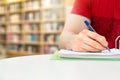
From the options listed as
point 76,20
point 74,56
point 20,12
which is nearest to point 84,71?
point 74,56

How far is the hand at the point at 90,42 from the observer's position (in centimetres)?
90

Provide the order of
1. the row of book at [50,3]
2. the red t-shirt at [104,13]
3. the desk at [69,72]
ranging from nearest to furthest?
the desk at [69,72]
the red t-shirt at [104,13]
the row of book at [50,3]

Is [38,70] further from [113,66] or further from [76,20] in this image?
[76,20]

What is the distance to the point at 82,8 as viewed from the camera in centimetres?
140

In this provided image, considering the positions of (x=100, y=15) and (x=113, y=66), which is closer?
(x=113, y=66)

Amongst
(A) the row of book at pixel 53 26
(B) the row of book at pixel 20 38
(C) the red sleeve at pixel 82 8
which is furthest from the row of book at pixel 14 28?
(C) the red sleeve at pixel 82 8

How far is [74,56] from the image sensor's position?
33.9 inches

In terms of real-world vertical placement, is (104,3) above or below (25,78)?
above

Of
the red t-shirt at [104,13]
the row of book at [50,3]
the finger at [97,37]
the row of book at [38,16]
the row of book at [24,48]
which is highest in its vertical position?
the row of book at [50,3]

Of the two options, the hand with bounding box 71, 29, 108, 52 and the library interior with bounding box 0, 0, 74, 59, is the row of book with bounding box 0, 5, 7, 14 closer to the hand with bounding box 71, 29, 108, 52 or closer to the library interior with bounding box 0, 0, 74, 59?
the library interior with bounding box 0, 0, 74, 59

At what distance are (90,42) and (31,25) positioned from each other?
557 cm

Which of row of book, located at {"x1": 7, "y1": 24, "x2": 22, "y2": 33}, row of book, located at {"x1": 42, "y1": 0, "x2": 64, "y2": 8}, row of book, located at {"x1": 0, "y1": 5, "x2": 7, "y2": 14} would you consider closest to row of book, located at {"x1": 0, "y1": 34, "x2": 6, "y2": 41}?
row of book, located at {"x1": 7, "y1": 24, "x2": 22, "y2": 33}

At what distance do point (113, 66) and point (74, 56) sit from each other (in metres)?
0.18

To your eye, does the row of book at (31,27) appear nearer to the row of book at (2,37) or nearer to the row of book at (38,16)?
the row of book at (38,16)
